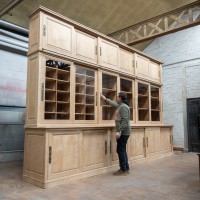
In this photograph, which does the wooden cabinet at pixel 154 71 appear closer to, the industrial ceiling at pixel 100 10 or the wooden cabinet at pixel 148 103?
the wooden cabinet at pixel 148 103

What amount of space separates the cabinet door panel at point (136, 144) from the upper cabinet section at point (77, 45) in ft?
4.61

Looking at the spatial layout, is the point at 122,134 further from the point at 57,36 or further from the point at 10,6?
the point at 10,6

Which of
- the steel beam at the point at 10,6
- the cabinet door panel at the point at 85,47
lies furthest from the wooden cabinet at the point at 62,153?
the steel beam at the point at 10,6

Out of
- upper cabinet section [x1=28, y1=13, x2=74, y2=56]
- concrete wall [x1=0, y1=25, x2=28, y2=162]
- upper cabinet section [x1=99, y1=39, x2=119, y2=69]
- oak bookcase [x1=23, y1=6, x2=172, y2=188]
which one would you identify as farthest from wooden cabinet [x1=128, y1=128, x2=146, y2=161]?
concrete wall [x1=0, y1=25, x2=28, y2=162]

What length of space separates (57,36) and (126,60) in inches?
81.4

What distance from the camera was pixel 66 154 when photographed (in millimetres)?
3605

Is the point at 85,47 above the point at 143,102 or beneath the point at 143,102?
above

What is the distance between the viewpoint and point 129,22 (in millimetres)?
7340

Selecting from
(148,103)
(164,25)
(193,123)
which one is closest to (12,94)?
(148,103)

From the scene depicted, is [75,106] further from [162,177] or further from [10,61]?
[10,61]

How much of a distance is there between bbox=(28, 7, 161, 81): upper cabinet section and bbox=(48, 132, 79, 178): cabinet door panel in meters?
1.40

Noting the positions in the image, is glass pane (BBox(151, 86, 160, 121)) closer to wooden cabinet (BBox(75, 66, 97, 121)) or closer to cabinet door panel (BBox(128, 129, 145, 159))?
cabinet door panel (BBox(128, 129, 145, 159))

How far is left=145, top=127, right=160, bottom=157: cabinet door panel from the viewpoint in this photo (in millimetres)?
5566

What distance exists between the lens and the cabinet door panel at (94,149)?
394cm
